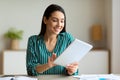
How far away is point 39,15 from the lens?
13.9 feet

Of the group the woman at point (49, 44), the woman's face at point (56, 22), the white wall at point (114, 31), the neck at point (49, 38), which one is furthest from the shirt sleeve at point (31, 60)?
the white wall at point (114, 31)

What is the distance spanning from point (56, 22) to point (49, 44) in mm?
217

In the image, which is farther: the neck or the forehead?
the neck

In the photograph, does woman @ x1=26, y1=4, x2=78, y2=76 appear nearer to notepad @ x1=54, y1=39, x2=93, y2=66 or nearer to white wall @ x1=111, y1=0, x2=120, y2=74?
notepad @ x1=54, y1=39, x2=93, y2=66

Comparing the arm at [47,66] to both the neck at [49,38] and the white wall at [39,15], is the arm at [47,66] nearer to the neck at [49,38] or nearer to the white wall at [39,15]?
the neck at [49,38]

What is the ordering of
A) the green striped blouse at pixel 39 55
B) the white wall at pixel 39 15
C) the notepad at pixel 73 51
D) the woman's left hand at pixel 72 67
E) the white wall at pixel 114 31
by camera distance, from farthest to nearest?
the white wall at pixel 39 15
the white wall at pixel 114 31
the green striped blouse at pixel 39 55
the woman's left hand at pixel 72 67
the notepad at pixel 73 51

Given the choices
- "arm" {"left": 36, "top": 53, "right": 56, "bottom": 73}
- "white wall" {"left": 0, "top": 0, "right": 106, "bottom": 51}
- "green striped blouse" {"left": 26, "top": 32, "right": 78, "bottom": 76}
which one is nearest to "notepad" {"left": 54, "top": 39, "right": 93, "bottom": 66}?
"arm" {"left": 36, "top": 53, "right": 56, "bottom": 73}

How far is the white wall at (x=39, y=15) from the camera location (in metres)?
4.18

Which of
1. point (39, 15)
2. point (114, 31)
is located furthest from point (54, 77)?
point (39, 15)

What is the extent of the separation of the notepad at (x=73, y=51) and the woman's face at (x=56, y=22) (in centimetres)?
20

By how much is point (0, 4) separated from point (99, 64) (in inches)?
71.4

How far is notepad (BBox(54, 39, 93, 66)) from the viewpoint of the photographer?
6.10ft

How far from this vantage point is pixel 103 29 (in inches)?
170

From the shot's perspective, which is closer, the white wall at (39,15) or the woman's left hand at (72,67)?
the woman's left hand at (72,67)
